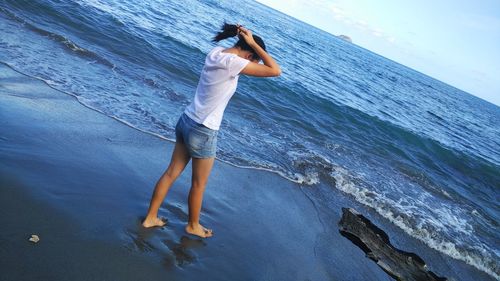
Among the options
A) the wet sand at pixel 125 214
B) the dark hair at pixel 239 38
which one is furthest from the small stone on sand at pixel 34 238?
the dark hair at pixel 239 38

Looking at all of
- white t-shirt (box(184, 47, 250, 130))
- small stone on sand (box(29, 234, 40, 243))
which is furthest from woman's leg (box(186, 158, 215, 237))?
small stone on sand (box(29, 234, 40, 243))

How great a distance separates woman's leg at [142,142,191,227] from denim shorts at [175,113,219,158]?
0.39 feet

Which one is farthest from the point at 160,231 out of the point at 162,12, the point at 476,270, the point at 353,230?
the point at 162,12

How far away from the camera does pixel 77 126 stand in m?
5.74

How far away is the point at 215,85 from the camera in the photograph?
344cm

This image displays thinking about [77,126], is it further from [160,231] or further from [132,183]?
A: [160,231]

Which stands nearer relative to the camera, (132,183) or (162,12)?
(132,183)

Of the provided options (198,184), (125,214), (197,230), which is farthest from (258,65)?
(125,214)

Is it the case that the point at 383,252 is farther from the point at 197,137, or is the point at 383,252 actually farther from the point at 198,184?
the point at 197,137

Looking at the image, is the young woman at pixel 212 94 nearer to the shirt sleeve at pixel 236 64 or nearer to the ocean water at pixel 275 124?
the shirt sleeve at pixel 236 64

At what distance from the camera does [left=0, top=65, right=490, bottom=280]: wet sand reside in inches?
130

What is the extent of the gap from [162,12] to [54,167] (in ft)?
75.5

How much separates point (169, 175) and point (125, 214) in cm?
68

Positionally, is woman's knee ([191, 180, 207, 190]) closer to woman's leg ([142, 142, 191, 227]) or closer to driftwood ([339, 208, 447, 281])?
woman's leg ([142, 142, 191, 227])
